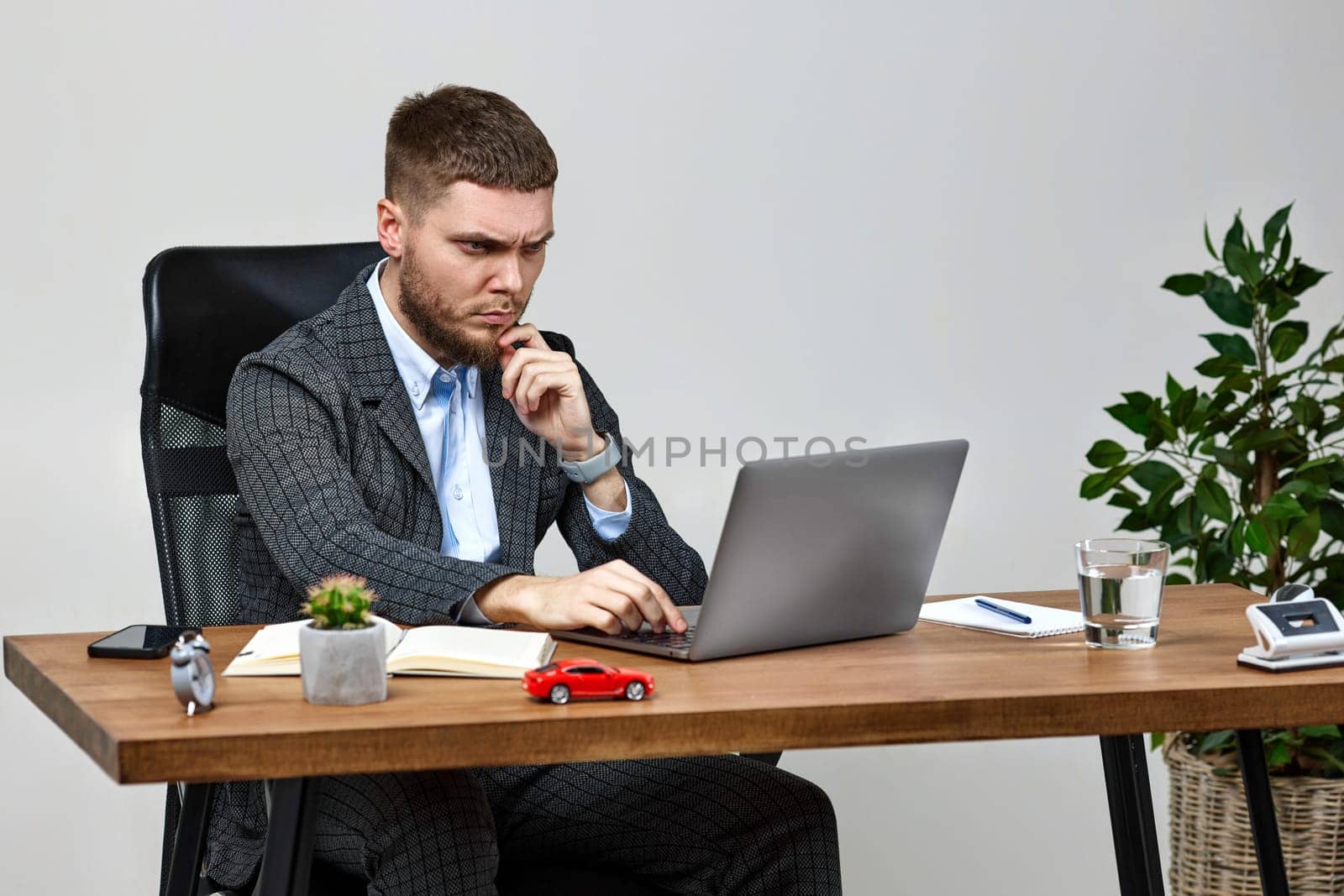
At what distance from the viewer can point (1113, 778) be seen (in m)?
1.88

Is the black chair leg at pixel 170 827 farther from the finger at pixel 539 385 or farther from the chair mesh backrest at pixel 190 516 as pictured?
the finger at pixel 539 385

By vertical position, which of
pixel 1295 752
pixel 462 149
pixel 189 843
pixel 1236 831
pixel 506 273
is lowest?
pixel 1236 831

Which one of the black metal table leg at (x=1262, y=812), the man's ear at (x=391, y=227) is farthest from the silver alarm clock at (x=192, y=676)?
the black metal table leg at (x=1262, y=812)

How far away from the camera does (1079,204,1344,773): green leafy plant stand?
2594 millimetres

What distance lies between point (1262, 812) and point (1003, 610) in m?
0.33

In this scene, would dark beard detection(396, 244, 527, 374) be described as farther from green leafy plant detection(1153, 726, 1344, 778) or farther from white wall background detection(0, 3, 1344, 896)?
green leafy plant detection(1153, 726, 1344, 778)

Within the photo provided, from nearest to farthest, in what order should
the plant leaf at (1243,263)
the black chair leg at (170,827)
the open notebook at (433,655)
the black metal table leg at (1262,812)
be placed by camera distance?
the open notebook at (433,655) → the black metal table leg at (1262,812) → the black chair leg at (170,827) → the plant leaf at (1243,263)

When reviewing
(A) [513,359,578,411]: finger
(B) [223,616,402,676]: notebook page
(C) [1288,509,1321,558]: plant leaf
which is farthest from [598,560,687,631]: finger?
(C) [1288,509,1321,558]: plant leaf

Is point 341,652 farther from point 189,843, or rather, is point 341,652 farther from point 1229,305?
point 1229,305

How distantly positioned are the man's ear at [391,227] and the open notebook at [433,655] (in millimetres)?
670

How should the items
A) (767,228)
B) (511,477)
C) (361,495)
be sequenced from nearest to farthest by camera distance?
(361,495)
(511,477)
(767,228)

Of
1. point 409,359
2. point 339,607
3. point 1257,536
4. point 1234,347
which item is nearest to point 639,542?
point 409,359

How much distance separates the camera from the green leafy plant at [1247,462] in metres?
2.59

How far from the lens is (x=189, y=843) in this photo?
1562mm
